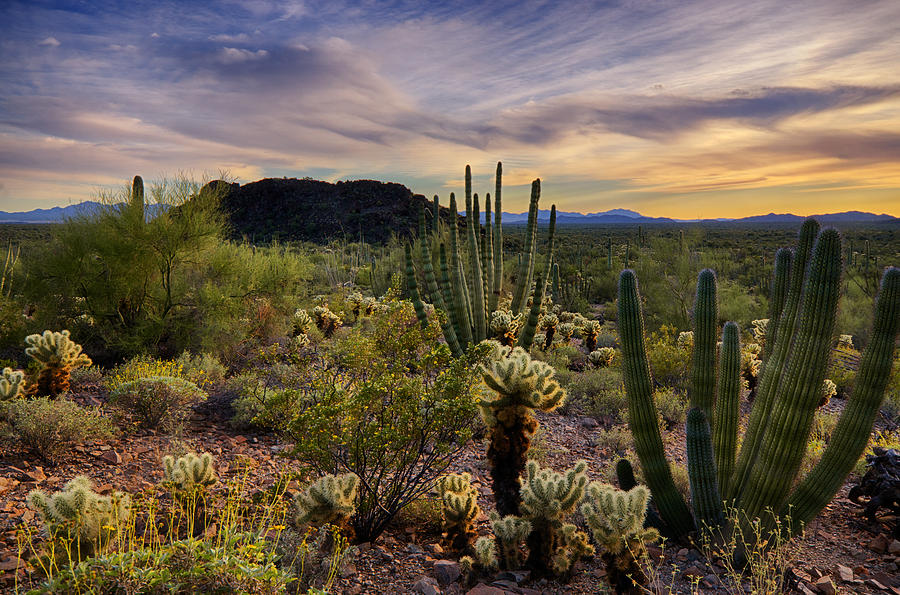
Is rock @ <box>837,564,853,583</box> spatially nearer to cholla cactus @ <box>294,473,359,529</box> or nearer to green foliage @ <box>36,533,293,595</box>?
cholla cactus @ <box>294,473,359,529</box>

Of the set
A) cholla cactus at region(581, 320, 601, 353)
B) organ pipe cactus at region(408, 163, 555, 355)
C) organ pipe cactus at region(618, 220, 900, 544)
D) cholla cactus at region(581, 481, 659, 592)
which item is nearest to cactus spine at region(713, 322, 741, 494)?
organ pipe cactus at region(618, 220, 900, 544)

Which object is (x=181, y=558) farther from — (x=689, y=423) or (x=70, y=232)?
(x=70, y=232)

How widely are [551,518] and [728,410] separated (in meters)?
2.09

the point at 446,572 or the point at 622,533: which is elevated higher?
the point at 622,533

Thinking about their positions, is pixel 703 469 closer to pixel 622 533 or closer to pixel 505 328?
pixel 622 533

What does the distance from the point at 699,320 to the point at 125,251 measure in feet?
32.1

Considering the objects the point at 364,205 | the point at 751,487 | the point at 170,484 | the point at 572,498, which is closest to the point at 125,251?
the point at 170,484

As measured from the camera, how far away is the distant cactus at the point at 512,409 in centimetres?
413

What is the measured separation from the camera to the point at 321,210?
184 ft

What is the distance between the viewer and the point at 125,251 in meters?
9.70

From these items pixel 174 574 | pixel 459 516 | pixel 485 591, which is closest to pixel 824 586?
pixel 485 591

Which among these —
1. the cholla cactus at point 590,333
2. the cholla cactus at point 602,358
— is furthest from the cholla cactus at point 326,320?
the cholla cactus at point 602,358

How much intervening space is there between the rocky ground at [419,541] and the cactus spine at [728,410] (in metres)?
0.81

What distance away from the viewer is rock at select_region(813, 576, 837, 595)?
12.4ft
